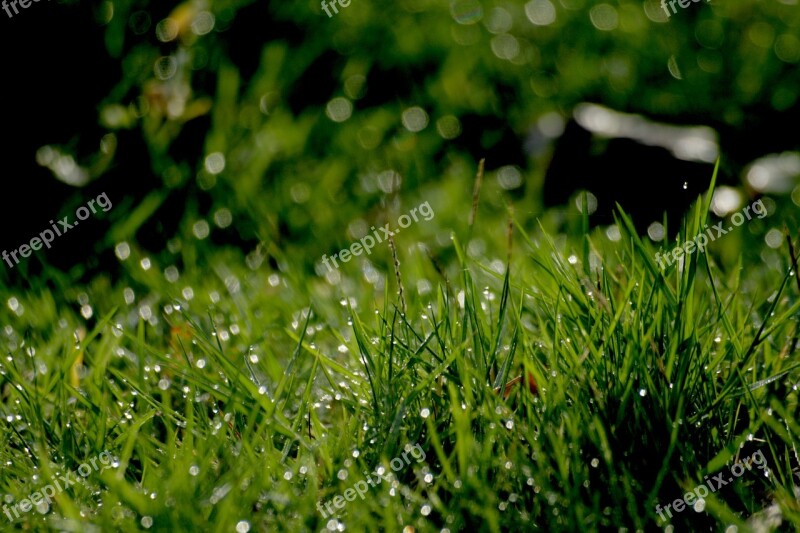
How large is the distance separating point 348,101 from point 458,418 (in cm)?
206

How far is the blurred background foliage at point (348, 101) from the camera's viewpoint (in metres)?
2.75

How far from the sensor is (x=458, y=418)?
148 cm

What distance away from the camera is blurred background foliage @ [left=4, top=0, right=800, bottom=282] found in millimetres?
2750

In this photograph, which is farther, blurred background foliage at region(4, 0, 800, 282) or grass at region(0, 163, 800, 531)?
blurred background foliage at region(4, 0, 800, 282)

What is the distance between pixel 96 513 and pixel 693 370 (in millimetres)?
1140

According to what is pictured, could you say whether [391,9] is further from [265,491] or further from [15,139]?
[265,491]

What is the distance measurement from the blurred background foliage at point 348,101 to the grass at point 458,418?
76 cm

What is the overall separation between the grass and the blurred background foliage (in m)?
0.76

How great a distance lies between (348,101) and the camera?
330 centimetres

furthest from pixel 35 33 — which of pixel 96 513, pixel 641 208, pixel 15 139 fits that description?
pixel 641 208

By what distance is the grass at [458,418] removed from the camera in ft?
4.78

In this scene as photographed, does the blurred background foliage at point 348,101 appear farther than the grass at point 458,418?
Yes

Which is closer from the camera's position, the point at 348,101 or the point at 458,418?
the point at 458,418

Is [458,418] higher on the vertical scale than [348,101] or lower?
lower
